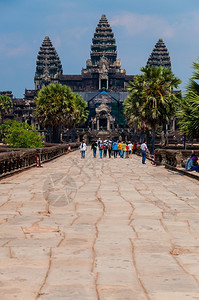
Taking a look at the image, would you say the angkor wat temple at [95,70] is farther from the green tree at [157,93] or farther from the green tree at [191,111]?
the green tree at [191,111]

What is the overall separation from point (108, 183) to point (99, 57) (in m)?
149

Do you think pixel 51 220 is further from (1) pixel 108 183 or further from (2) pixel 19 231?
(1) pixel 108 183

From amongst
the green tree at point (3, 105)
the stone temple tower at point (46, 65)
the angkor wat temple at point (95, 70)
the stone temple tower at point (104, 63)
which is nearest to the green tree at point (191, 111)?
the green tree at point (3, 105)

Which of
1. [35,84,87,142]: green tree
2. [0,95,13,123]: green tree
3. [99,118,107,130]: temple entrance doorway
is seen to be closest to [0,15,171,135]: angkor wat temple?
[99,118,107,130]: temple entrance doorway

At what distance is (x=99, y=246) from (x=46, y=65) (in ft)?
518

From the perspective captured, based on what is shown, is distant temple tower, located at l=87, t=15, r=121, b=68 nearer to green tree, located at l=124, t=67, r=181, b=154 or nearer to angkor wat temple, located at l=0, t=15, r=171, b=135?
angkor wat temple, located at l=0, t=15, r=171, b=135

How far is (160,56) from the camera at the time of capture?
16612 centimetres

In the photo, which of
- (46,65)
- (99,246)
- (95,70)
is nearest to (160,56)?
(95,70)

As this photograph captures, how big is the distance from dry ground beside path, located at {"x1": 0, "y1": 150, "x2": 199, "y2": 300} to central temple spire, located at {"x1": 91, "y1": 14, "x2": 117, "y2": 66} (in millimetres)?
152709

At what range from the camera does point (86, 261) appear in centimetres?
657

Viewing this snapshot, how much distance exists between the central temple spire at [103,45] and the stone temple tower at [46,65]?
42.4ft

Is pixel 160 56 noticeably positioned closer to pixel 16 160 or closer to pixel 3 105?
pixel 3 105

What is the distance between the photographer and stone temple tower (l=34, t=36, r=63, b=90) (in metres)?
160

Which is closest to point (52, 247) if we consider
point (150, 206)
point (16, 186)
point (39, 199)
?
point (150, 206)
